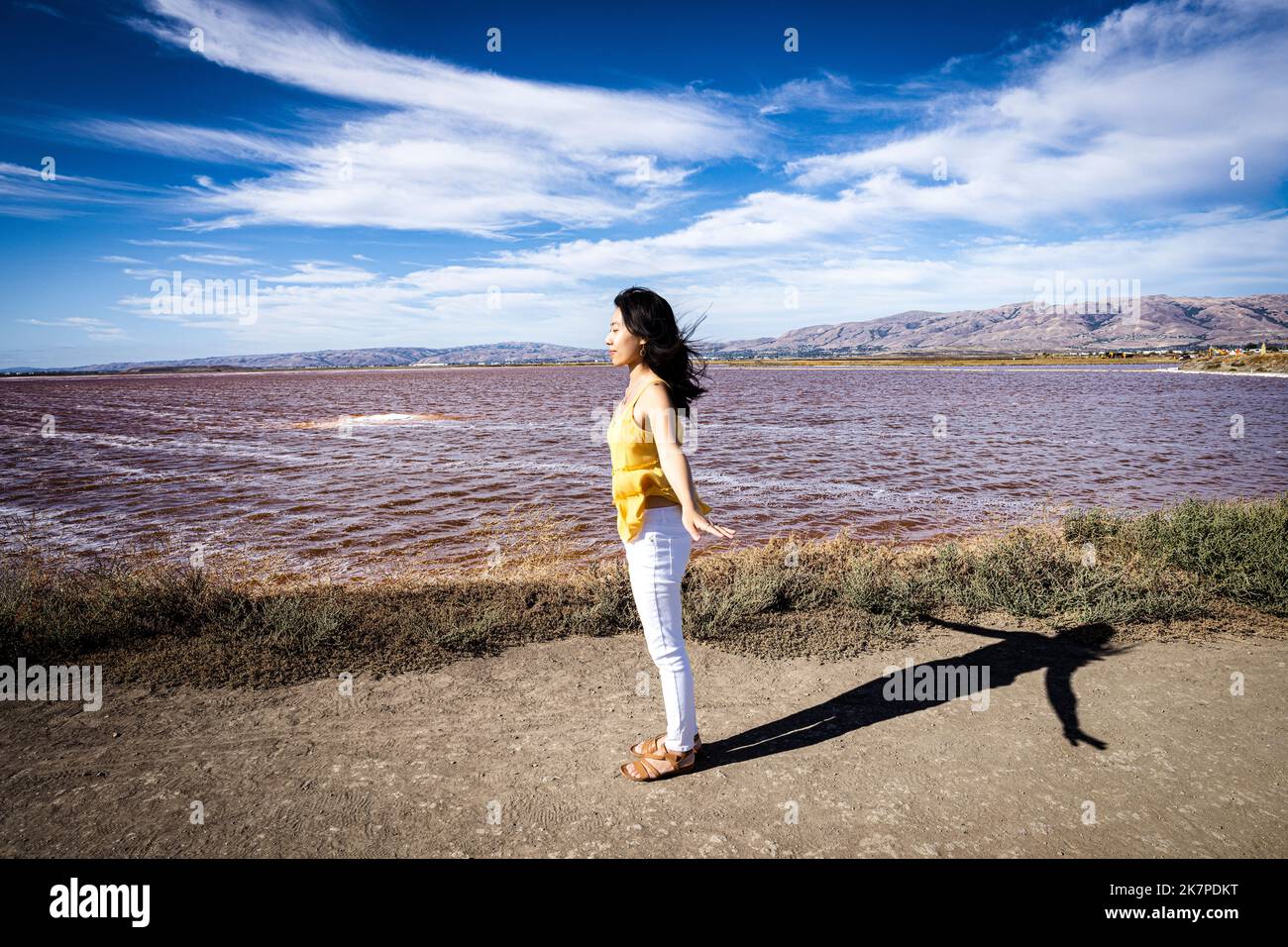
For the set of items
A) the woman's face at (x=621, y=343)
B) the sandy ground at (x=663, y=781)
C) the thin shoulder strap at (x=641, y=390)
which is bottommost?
the sandy ground at (x=663, y=781)

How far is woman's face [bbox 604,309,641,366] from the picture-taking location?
11.1 feet

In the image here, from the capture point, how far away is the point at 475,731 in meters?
4.31

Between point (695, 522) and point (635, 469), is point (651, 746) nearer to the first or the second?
point (695, 522)

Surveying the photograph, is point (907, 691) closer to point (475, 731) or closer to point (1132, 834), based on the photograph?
point (1132, 834)

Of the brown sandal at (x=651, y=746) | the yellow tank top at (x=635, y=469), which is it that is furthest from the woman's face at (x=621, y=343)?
A: the brown sandal at (x=651, y=746)

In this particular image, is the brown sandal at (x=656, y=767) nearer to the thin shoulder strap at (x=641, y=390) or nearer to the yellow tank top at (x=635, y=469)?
the yellow tank top at (x=635, y=469)

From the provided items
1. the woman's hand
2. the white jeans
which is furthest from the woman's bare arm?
the white jeans

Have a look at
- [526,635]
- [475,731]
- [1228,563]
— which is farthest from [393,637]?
[1228,563]

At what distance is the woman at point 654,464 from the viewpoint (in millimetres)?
3246

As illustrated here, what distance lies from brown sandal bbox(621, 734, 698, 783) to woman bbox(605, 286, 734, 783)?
655 millimetres

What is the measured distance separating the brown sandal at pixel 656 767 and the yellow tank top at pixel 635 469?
1395mm
